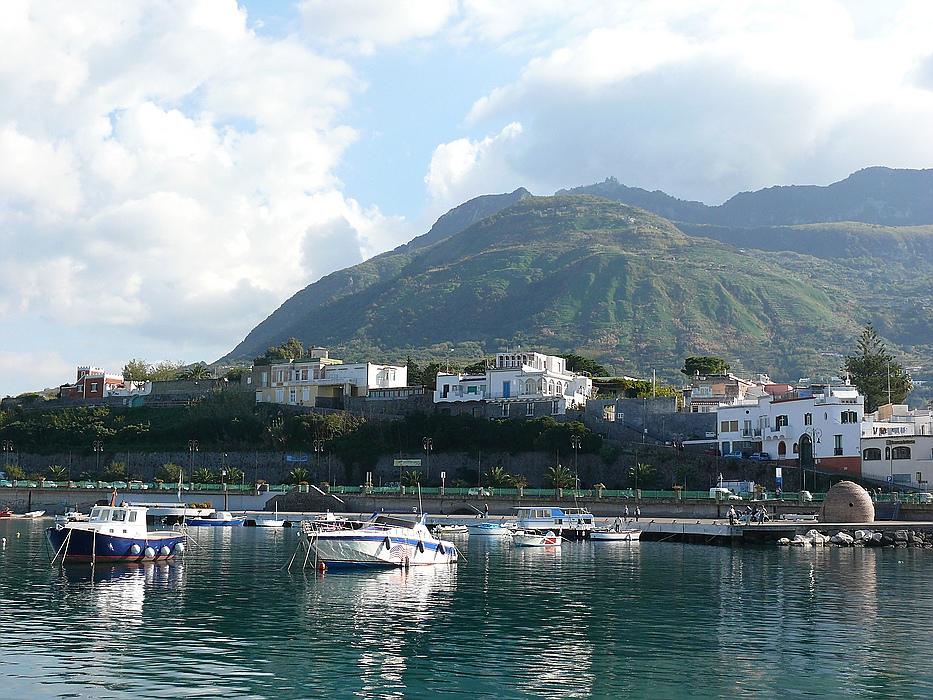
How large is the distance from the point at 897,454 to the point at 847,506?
18.3m

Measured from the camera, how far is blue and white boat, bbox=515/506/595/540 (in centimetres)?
7875

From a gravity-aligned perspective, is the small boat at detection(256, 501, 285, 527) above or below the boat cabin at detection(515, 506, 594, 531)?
below

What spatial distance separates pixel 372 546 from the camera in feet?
167

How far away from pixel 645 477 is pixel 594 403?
608 inches

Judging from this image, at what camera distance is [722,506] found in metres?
88.2

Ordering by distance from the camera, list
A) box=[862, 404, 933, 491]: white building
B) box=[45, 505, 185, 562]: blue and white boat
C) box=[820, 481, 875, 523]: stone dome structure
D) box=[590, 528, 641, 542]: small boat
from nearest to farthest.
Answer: box=[45, 505, 185, 562]: blue and white boat → box=[590, 528, 641, 542]: small boat → box=[820, 481, 875, 523]: stone dome structure → box=[862, 404, 933, 491]: white building

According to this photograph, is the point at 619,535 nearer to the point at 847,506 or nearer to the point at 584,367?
the point at 847,506

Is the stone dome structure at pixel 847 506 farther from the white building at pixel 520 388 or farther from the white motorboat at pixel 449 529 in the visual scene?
the white building at pixel 520 388

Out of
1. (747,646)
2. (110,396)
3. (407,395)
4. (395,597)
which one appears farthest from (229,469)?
(747,646)

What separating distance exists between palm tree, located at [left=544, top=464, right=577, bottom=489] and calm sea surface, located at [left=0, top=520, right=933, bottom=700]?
4494 cm

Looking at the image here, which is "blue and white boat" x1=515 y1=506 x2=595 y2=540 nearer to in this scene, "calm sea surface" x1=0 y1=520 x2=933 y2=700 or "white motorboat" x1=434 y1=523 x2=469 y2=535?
"white motorboat" x1=434 y1=523 x2=469 y2=535

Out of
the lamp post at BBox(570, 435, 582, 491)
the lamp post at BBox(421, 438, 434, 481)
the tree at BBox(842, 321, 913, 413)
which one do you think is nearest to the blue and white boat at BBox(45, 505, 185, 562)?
the lamp post at BBox(570, 435, 582, 491)

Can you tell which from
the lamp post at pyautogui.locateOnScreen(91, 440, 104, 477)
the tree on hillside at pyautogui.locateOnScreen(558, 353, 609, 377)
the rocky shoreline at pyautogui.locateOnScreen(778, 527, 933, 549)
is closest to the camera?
the rocky shoreline at pyautogui.locateOnScreen(778, 527, 933, 549)

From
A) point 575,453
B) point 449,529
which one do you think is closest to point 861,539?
point 449,529
